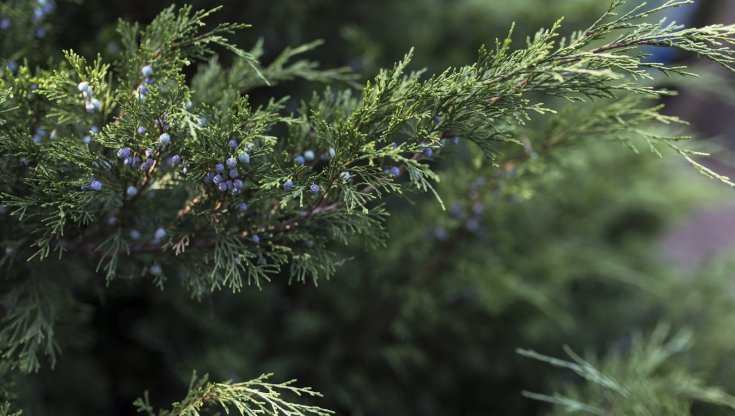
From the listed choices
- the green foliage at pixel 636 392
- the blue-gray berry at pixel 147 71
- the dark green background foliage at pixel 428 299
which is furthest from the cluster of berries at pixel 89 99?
the green foliage at pixel 636 392

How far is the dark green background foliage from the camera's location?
1.49 m

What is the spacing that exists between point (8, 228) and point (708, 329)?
2.26 m

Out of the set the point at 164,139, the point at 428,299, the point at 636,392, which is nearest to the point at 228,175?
the point at 164,139

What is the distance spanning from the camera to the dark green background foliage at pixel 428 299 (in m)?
1.49

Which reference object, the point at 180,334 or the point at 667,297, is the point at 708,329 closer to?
the point at 667,297

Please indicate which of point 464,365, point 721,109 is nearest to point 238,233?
point 464,365

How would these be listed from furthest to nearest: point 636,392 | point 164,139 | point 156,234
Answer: point 636,392, point 156,234, point 164,139

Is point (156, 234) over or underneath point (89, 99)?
underneath

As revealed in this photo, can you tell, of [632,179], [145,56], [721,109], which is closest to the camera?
[145,56]

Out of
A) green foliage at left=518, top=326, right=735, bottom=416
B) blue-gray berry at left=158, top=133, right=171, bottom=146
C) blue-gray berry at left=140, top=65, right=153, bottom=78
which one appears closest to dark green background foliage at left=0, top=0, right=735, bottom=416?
green foliage at left=518, top=326, right=735, bottom=416

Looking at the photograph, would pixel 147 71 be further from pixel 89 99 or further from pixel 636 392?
pixel 636 392

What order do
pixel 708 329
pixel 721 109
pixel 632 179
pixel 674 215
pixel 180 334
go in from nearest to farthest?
pixel 180 334
pixel 708 329
pixel 632 179
pixel 674 215
pixel 721 109

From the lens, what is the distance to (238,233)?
3.31ft

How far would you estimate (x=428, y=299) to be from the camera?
1705 mm
